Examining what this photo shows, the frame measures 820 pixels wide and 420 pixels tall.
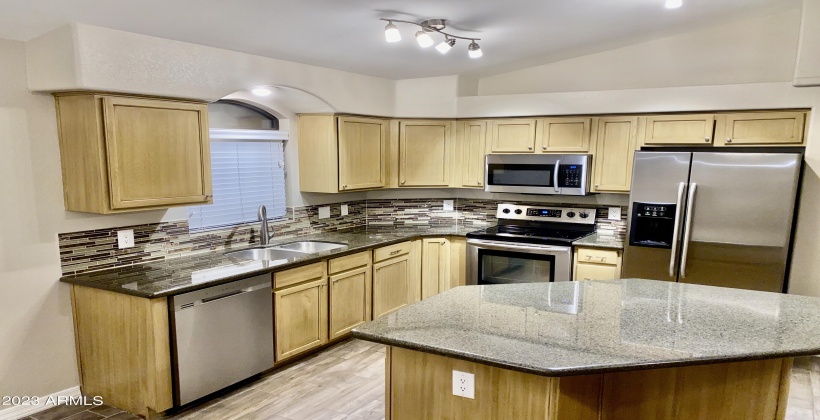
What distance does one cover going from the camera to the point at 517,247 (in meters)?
4.29

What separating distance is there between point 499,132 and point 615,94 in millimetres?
1046

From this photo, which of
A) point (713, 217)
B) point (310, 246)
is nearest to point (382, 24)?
point (310, 246)

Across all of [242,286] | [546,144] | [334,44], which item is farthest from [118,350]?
[546,144]

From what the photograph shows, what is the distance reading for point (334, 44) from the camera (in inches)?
134

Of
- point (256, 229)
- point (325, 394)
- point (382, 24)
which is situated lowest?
point (325, 394)

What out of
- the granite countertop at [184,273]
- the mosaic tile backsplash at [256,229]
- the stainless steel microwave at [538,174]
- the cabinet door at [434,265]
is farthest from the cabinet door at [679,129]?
the granite countertop at [184,273]

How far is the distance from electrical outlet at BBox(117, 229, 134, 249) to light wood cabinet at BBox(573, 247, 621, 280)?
10.9 feet

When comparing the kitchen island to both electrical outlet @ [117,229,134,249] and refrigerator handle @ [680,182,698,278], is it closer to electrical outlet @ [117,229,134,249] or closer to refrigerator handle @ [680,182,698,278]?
refrigerator handle @ [680,182,698,278]

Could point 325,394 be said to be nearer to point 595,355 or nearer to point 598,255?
point 595,355

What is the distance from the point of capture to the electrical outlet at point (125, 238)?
3121 mm

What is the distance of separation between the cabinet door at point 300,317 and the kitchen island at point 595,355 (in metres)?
1.46

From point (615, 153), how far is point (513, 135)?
90 centimetres

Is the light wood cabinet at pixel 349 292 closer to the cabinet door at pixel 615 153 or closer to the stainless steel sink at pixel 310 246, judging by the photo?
the stainless steel sink at pixel 310 246

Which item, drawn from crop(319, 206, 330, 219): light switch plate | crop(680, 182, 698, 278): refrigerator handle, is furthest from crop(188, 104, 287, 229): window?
crop(680, 182, 698, 278): refrigerator handle
